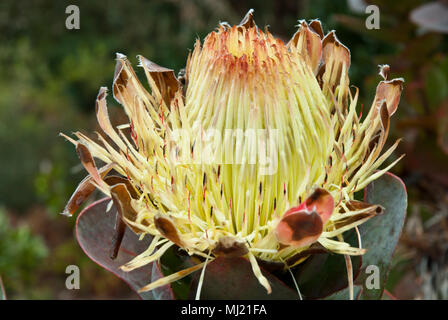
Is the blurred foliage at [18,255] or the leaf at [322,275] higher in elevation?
the leaf at [322,275]

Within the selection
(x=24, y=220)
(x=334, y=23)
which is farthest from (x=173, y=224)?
(x=24, y=220)

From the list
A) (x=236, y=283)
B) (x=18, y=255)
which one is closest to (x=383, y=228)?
(x=236, y=283)

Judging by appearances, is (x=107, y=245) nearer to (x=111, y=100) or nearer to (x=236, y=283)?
(x=236, y=283)

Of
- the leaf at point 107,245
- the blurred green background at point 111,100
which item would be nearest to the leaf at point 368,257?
the leaf at point 107,245

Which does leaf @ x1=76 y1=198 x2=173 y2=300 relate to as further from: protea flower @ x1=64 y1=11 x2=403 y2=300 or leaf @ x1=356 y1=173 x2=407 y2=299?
leaf @ x1=356 y1=173 x2=407 y2=299

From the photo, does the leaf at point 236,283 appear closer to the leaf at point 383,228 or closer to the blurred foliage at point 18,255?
the leaf at point 383,228

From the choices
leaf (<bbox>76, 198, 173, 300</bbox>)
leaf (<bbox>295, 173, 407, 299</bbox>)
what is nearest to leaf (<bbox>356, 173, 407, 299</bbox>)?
leaf (<bbox>295, 173, 407, 299</bbox>)
